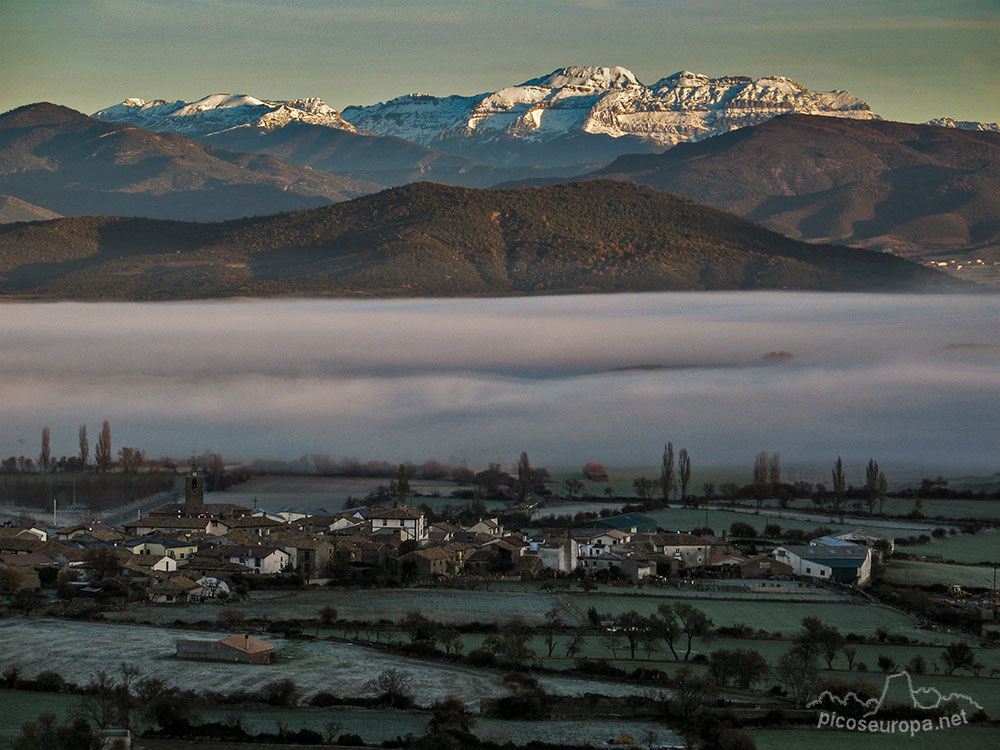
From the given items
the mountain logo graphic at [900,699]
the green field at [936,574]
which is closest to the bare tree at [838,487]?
the green field at [936,574]

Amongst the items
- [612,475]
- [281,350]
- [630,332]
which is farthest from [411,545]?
[630,332]

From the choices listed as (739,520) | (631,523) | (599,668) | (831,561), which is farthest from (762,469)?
(599,668)

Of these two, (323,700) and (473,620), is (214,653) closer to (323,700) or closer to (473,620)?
(323,700)

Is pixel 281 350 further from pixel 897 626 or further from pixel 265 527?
pixel 897 626

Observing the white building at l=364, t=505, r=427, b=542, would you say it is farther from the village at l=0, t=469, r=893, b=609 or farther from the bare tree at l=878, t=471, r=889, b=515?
the bare tree at l=878, t=471, r=889, b=515

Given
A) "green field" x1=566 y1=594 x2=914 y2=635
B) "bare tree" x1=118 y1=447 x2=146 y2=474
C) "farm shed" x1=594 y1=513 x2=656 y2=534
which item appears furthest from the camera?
"bare tree" x1=118 y1=447 x2=146 y2=474

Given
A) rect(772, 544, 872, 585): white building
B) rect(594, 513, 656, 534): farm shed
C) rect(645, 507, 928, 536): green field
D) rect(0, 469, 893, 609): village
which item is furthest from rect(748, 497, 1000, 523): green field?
rect(772, 544, 872, 585): white building
